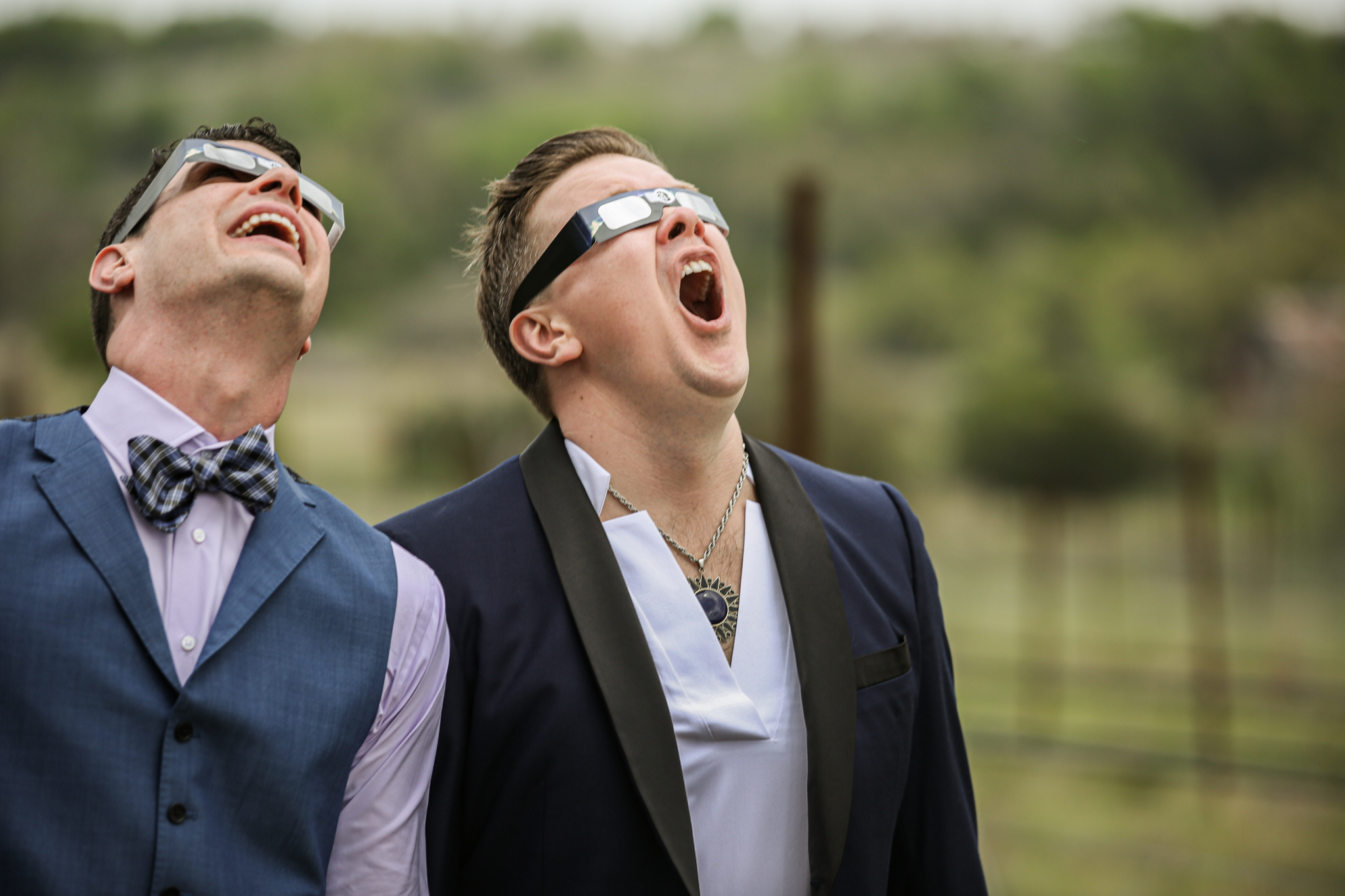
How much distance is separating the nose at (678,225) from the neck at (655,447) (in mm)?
377

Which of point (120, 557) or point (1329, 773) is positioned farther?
point (1329, 773)

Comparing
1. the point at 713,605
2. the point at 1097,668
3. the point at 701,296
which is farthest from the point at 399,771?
the point at 1097,668

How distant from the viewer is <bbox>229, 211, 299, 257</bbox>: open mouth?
197 centimetres

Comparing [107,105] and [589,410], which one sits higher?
[107,105]

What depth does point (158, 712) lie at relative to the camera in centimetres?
162

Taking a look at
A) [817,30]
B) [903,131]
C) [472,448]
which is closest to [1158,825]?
[472,448]

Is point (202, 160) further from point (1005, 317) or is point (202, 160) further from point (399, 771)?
point (1005, 317)

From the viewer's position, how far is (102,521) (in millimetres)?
1702

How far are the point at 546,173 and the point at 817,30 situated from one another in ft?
232

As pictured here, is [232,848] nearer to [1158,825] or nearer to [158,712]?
[158,712]

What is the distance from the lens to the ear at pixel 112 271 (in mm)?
1967

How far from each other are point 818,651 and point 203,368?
1312 mm

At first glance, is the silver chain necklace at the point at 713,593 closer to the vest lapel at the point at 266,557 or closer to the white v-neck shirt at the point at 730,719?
the white v-neck shirt at the point at 730,719

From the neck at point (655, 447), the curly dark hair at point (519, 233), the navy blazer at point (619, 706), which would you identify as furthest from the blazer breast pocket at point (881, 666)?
the curly dark hair at point (519, 233)
